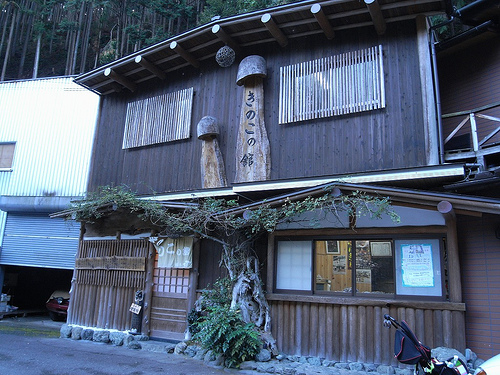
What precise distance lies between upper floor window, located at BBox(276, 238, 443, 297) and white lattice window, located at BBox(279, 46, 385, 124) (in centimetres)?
303

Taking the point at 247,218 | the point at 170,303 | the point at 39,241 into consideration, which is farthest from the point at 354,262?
the point at 39,241

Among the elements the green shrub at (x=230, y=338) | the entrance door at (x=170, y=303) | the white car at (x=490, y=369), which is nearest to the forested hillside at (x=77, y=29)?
the entrance door at (x=170, y=303)

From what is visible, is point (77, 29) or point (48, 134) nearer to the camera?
point (48, 134)

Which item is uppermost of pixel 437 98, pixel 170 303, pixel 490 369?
pixel 437 98

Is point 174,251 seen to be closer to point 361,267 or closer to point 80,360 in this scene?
point 80,360

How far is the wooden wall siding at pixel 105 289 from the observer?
1100 centimetres

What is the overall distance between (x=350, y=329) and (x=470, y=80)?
6.78 meters

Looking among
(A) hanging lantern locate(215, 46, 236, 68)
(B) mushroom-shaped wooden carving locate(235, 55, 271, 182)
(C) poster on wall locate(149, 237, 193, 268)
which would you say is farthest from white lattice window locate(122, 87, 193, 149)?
(C) poster on wall locate(149, 237, 193, 268)

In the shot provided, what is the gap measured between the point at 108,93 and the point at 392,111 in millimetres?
9533

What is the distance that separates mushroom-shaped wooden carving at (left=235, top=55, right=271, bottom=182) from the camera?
964 cm

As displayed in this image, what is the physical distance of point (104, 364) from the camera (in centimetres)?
825

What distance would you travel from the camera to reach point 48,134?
16.4 meters

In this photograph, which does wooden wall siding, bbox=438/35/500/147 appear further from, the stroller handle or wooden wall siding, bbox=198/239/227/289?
wooden wall siding, bbox=198/239/227/289

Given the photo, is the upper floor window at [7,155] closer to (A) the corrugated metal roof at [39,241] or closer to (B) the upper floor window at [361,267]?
(A) the corrugated metal roof at [39,241]
